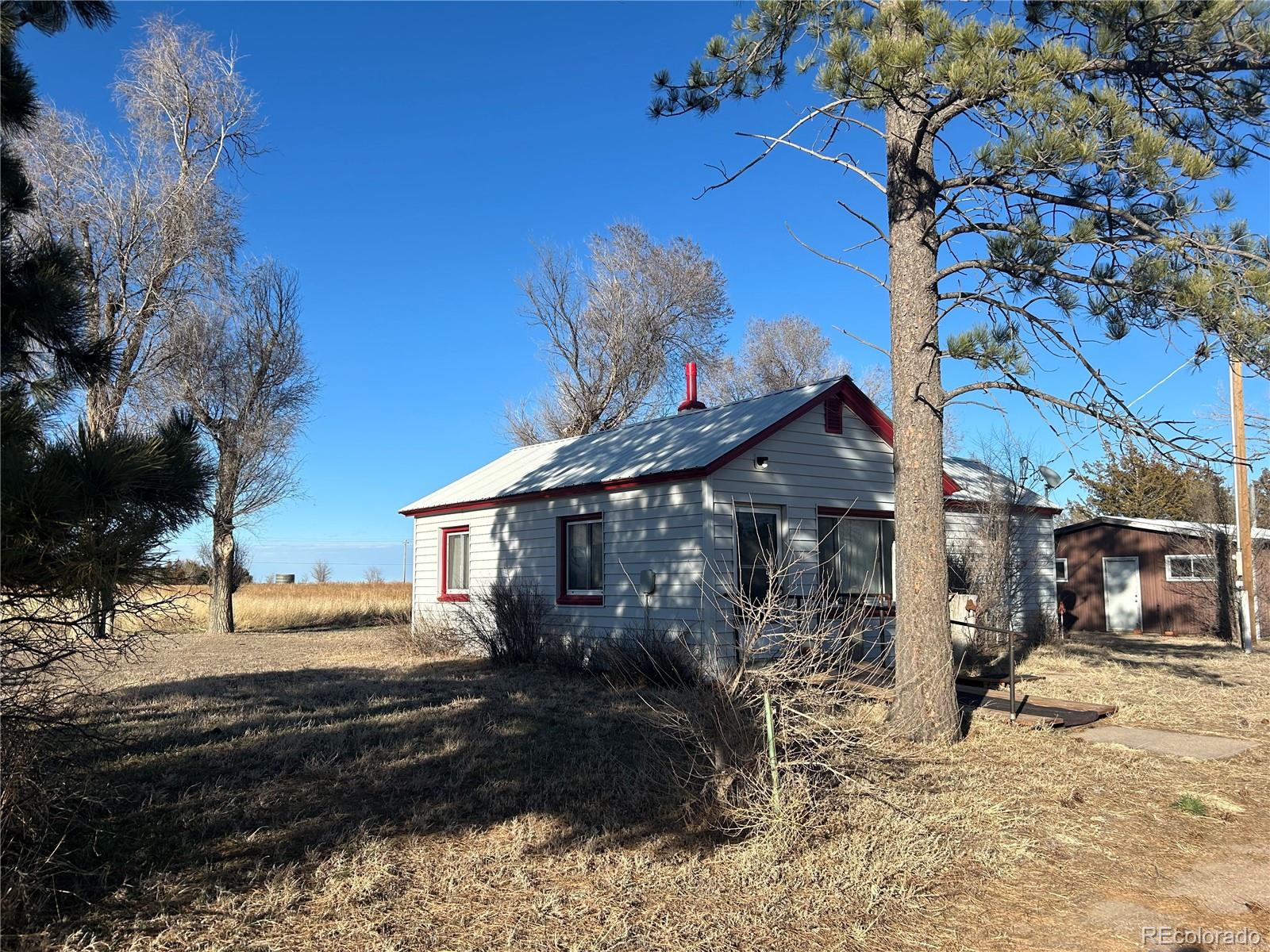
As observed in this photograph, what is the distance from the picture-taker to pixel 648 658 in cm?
1099

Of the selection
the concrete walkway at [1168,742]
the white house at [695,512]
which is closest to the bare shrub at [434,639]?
the white house at [695,512]

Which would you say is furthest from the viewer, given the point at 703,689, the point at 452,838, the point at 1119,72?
the point at 1119,72

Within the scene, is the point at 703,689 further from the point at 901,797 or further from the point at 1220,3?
the point at 1220,3

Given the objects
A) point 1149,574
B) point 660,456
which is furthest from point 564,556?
point 1149,574

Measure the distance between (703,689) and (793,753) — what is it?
66cm

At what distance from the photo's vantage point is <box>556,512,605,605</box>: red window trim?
13.2 metres

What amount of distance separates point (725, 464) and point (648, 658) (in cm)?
268

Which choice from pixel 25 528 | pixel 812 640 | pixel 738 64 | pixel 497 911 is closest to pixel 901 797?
pixel 812 640

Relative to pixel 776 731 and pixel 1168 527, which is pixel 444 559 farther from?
pixel 1168 527

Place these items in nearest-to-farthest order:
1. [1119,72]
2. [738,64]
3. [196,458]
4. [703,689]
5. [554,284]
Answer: [196,458], [703,689], [1119,72], [738,64], [554,284]

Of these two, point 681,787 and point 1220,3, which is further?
point 1220,3

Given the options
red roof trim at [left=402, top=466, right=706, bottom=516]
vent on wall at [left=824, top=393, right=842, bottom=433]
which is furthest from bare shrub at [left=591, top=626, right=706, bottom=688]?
vent on wall at [left=824, top=393, right=842, bottom=433]

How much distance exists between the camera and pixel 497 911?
13.7 ft

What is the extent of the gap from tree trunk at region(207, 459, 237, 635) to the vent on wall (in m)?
14.4
